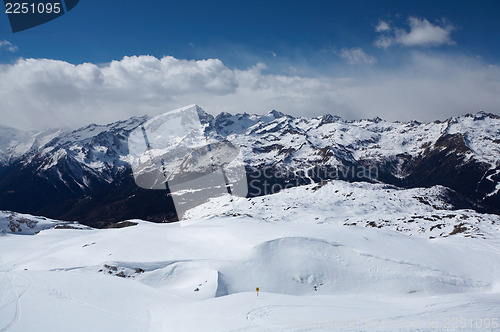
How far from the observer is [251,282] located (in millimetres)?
39969

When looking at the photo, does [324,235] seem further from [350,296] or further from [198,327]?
[198,327]

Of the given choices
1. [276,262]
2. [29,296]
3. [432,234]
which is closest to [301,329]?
[276,262]

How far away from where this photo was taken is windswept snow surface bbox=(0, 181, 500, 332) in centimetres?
2562

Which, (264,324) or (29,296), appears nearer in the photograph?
(264,324)

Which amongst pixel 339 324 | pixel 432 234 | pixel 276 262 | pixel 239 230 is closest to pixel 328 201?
pixel 432 234

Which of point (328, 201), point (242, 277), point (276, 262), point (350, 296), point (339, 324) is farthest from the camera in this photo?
point (328, 201)

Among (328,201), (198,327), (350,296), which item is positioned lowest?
(328,201)

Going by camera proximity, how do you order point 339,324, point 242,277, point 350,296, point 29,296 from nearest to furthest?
point 339,324 → point 29,296 → point 350,296 → point 242,277

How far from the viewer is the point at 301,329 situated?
76.1 ft

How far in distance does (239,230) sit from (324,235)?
15.6 meters

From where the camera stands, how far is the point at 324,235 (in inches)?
2024

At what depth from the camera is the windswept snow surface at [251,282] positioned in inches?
1009

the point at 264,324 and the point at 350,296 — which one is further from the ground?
the point at 264,324

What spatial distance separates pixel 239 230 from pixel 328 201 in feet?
384
